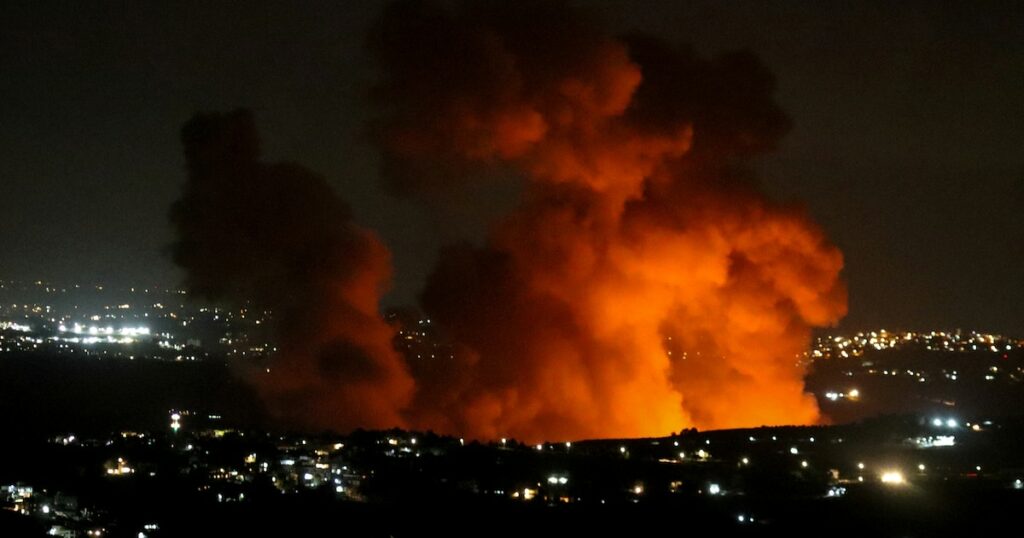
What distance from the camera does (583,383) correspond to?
192 ft

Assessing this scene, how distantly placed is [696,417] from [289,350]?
760 inches

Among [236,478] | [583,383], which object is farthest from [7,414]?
[583,383]

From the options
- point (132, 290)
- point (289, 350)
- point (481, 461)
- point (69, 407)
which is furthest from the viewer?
point (132, 290)

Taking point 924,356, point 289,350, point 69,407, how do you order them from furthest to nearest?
A: point 924,356 < point 69,407 < point 289,350

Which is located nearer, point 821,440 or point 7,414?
point 821,440

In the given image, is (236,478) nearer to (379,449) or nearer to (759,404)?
(379,449)

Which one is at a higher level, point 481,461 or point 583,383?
point 583,383

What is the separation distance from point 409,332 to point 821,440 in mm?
21417

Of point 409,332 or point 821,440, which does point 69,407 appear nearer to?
point 409,332

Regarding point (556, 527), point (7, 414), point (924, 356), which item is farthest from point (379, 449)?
point (924, 356)

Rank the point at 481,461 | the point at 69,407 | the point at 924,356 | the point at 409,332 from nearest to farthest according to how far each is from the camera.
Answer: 1. the point at 481,461
2. the point at 409,332
3. the point at 69,407
4. the point at 924,356

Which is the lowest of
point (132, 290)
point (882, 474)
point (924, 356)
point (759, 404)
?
point (882, 474)

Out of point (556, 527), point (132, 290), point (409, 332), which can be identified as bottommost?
point (556, 527)

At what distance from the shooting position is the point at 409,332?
6162 centimetres
